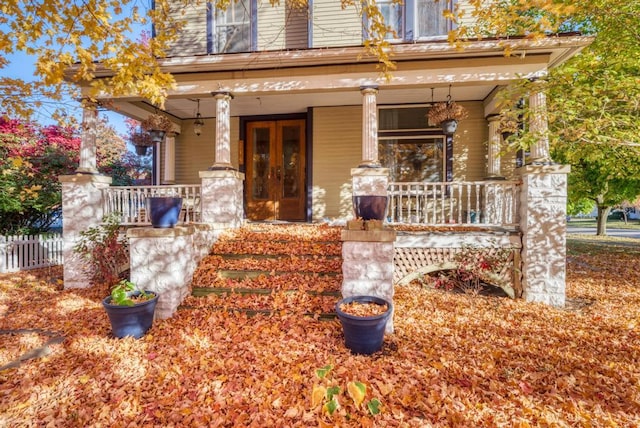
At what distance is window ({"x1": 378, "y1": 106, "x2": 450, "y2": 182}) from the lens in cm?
723

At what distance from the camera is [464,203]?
705 cm

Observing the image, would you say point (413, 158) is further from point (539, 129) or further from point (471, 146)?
point (539, 129)

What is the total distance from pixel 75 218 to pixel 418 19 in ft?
26.5

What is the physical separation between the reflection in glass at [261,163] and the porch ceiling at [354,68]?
2.15 meters

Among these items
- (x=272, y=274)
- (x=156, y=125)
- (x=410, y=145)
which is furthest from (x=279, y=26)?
(x=272, y=274)

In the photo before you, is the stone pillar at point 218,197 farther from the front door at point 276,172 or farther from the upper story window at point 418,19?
the upper story window at point 418,19

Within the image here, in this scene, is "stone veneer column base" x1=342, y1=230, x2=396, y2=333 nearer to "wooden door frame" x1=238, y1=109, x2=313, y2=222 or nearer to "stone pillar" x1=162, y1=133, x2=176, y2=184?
"wooden door frame" x1=238, y1=109, x2=313, y2=222

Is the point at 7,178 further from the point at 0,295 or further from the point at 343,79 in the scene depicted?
the point at 343,79

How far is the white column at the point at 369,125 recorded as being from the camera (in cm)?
541

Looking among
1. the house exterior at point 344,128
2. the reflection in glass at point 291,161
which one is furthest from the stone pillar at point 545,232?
the reflection in glass at point 291,161

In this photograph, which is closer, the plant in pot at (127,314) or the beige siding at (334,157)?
the plant in pot at (127,314)

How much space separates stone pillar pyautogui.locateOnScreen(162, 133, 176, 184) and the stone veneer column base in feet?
21.3

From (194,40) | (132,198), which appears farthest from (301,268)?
(194,40)

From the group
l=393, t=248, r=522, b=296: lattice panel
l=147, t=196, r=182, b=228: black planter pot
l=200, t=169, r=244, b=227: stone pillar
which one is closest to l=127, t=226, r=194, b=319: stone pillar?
l=147, t=196, r=182, b=228: black planter pot
